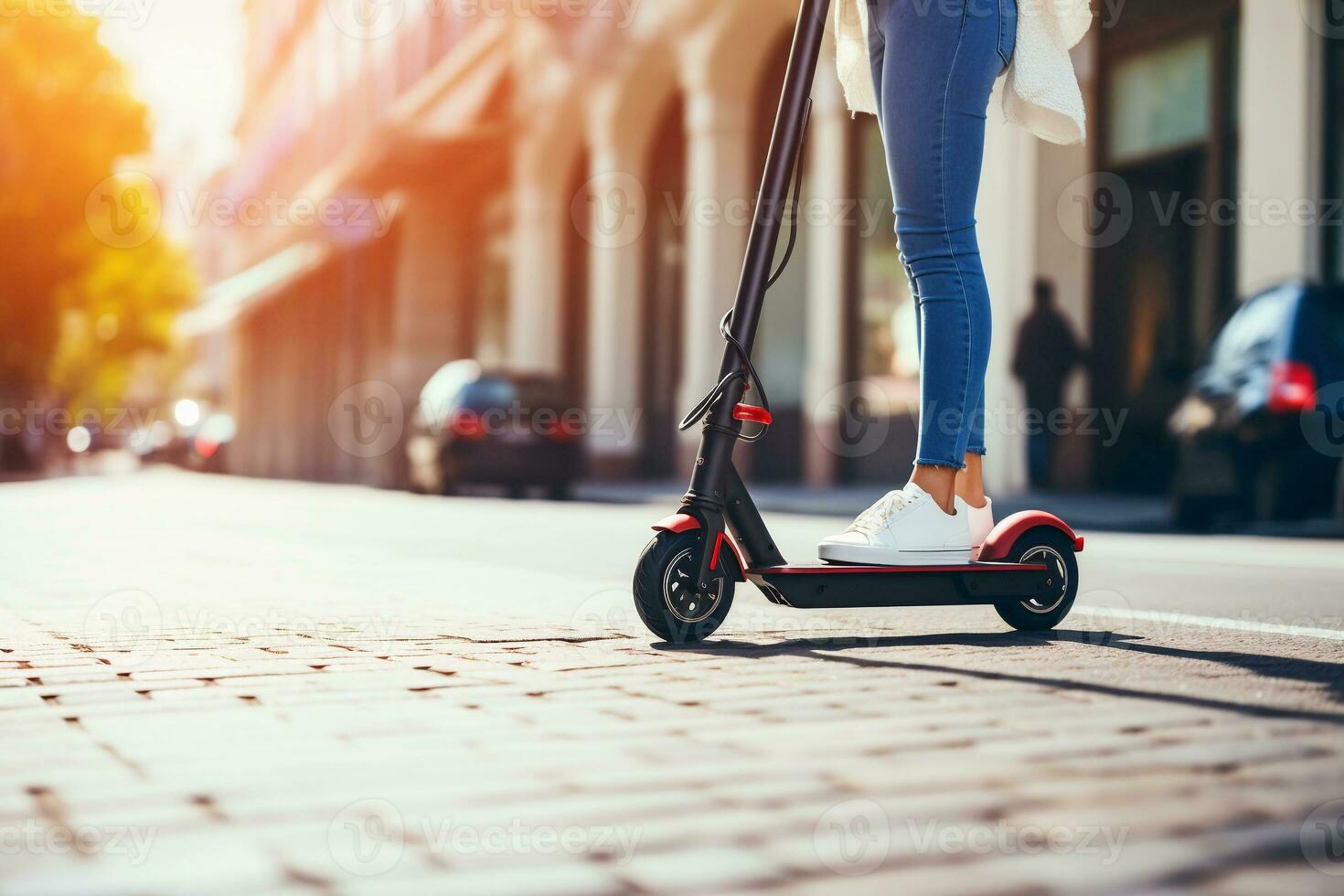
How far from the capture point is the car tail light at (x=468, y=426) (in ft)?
58.9

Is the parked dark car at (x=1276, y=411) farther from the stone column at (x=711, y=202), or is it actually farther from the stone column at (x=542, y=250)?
the stone column at (x=542, y=250)

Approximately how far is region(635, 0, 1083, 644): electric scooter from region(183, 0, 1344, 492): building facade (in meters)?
6.15

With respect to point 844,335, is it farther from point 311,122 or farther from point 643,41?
point 311,122

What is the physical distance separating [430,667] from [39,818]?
4.43ft

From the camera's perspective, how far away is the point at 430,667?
11.3 feet

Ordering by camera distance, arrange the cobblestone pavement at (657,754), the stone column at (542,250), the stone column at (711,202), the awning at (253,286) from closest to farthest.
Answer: the cobblestone pavement at (657,754) < the stone column at (711,202) < the stone column at (542,250) < the awning at (253,286)

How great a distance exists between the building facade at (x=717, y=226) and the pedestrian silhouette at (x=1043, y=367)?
18 cm

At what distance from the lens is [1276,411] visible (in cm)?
927

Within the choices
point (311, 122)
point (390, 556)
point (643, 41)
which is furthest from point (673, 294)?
point (311, 122)

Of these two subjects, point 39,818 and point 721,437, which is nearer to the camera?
point 39,818

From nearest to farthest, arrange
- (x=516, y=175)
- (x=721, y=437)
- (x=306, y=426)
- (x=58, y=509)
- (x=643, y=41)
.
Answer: (x=721, y=437) → (x=58, y=509) → (x=643, y=41) → (x=516, y=175) → (x=306, y=426)

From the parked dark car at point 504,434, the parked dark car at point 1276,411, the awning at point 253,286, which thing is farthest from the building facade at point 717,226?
the parked dark car at point 504,434

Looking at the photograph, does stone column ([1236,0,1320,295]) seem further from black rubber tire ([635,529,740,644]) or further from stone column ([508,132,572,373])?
stone column ([508,132,572,373])

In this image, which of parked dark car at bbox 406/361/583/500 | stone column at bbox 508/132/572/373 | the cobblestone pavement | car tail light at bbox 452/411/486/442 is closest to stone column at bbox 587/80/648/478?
stone column at bbox 508/132/572/373
